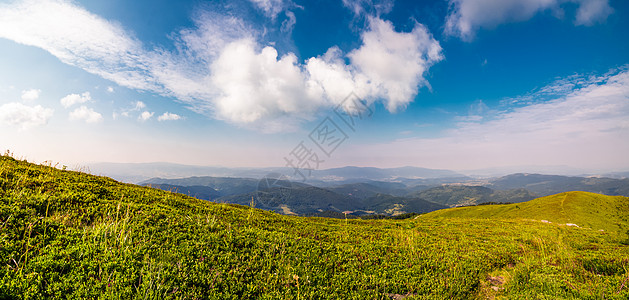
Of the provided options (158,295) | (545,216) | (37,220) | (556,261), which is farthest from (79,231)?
(545,216)

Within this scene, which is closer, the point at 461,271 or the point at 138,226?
the point at 138,226

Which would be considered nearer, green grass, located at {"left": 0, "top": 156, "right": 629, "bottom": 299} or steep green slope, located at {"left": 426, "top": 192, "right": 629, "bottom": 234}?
green grass, located at {"left": 0, "top": 156, "right": 629, "bottom": 299}

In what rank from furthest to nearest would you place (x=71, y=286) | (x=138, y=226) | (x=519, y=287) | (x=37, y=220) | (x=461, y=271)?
(x=461, y=271), (x=519, y=287), (x=138, y=226), (x=37, y=220), (x=71, y=286)

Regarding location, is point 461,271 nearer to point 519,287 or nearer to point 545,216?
point 519,287

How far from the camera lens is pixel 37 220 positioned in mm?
5062

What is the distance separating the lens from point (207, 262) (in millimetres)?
5434

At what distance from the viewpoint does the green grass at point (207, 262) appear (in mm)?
4188

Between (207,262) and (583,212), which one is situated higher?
(207,262)

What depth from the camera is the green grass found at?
419cm

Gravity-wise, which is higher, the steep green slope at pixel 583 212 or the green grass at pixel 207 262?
the green grass at pixel 207 262

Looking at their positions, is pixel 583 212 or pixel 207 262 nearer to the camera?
pixel 207 262

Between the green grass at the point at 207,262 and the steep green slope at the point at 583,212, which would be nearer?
the green grass at the point at 207,262

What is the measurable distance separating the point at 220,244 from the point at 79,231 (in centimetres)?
317

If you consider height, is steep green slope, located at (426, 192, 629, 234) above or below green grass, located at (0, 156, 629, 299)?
below
